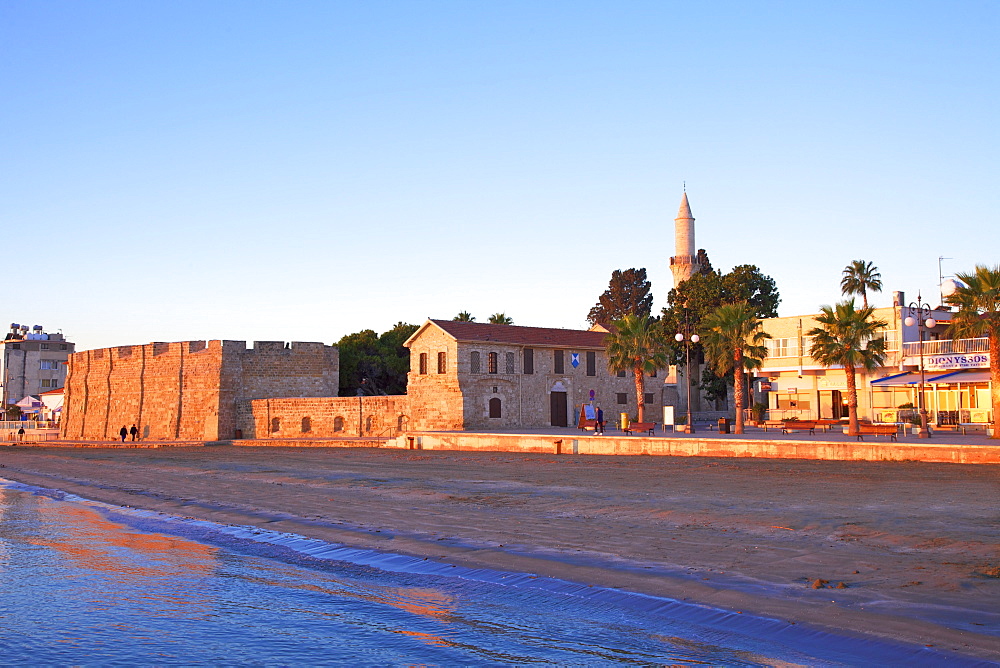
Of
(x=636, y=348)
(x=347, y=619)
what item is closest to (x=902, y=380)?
(x=636, y=348)

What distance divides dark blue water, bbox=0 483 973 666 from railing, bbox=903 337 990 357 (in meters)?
31.9

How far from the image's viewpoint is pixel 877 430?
93.5 feet

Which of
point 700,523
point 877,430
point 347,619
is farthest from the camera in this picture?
point 877,430

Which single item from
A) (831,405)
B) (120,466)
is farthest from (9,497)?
(831,405)

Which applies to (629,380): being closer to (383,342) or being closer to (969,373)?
(969,373)

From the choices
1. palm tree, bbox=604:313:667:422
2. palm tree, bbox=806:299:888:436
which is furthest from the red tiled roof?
palm tree, bbox=806:299:888:436

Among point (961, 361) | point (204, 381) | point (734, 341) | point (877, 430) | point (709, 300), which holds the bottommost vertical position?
point (877, 430)

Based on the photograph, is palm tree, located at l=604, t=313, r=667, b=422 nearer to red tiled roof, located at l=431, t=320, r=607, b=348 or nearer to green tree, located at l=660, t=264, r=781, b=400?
red tiled roof, located at l=431, t=320, r=607, b=348

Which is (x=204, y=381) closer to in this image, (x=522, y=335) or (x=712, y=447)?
(x=522, y=335)

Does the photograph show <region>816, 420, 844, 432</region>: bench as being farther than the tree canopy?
No

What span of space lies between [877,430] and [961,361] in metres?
9.05

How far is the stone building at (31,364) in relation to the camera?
323 feet

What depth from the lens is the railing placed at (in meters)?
36.1

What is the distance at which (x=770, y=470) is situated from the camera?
20828 mm
